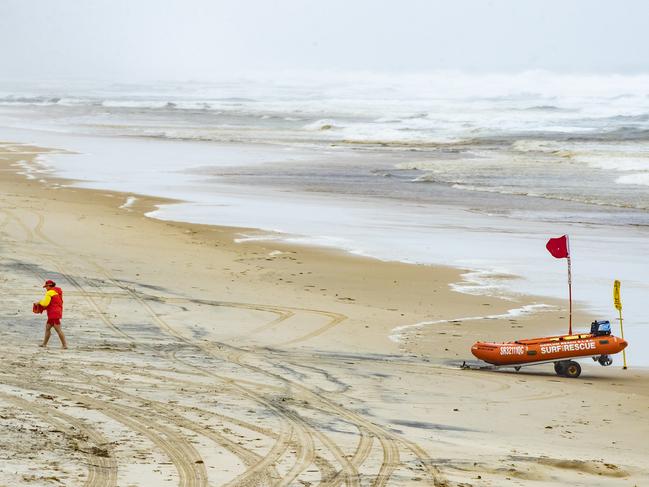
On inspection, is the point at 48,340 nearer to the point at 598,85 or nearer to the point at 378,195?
the point at 378,195

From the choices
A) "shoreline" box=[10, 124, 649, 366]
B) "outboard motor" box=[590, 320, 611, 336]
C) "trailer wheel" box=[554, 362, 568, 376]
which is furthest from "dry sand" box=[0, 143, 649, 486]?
"shoreline" box=[10, 124, 649, 366]

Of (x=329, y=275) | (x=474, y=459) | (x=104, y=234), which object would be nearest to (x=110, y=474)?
(x=474, y=459)

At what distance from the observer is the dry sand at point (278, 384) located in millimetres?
8961

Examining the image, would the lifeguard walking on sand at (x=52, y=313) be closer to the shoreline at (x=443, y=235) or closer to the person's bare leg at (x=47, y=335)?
the person's bare leg at (x=47, y=335)

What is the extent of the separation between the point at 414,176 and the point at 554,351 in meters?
26.5

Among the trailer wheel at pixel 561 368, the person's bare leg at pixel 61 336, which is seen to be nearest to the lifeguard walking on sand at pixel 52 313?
the person's bare leg at pixel 61 336

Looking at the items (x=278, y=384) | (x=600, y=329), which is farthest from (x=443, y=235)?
(x=278, y=384)

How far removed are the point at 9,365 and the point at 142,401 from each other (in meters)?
2.12

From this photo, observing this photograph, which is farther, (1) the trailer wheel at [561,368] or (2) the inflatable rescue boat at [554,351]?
(1) the trailer wheel at [561,368]

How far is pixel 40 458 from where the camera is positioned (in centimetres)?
836

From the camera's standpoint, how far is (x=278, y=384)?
1205 centimetres

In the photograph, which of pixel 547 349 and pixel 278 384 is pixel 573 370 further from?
pixel 278 384

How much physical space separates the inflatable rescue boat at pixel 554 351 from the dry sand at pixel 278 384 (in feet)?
0.75

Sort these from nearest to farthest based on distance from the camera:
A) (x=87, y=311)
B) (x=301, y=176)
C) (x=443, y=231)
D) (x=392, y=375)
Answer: (x=392, y=375), (x=87, y=311), (x=443, y=231), (x=301, y=176)
